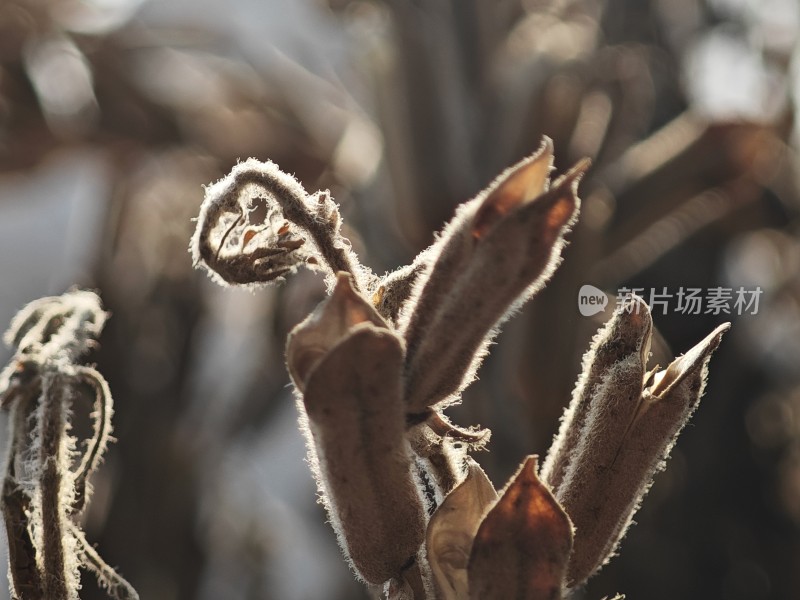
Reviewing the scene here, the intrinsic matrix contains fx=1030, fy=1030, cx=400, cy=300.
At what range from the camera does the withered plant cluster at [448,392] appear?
30cm

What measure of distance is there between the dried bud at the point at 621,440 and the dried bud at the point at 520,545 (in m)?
0.05

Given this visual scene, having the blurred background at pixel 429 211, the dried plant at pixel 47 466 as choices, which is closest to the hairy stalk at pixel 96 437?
the dried plant at pixel 47 466

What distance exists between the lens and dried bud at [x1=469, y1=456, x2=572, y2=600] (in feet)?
0.98

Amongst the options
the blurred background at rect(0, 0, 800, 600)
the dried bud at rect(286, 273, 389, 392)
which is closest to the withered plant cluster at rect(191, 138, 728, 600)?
the dried bud at rect(286, 273, 389, 392)

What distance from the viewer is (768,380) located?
1.26m

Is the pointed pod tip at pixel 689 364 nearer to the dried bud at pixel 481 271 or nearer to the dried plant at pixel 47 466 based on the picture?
the dried bud at pixel 481 271

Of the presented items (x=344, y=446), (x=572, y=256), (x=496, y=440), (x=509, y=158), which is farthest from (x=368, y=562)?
(x=509, y=158)

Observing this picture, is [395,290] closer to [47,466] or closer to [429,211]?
[47,466]

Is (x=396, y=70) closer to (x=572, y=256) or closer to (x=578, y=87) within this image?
(x=578, y=87)

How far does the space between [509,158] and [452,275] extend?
2.74ft

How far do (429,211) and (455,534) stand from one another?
781 mm

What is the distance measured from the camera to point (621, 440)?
14.0 inches

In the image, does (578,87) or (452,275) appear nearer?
(452,275)

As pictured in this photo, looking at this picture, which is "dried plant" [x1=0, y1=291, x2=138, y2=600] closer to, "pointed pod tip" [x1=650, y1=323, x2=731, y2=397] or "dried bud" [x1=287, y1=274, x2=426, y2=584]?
"dried bud" [x1=287, y1=274, x2=426, y2=584]
